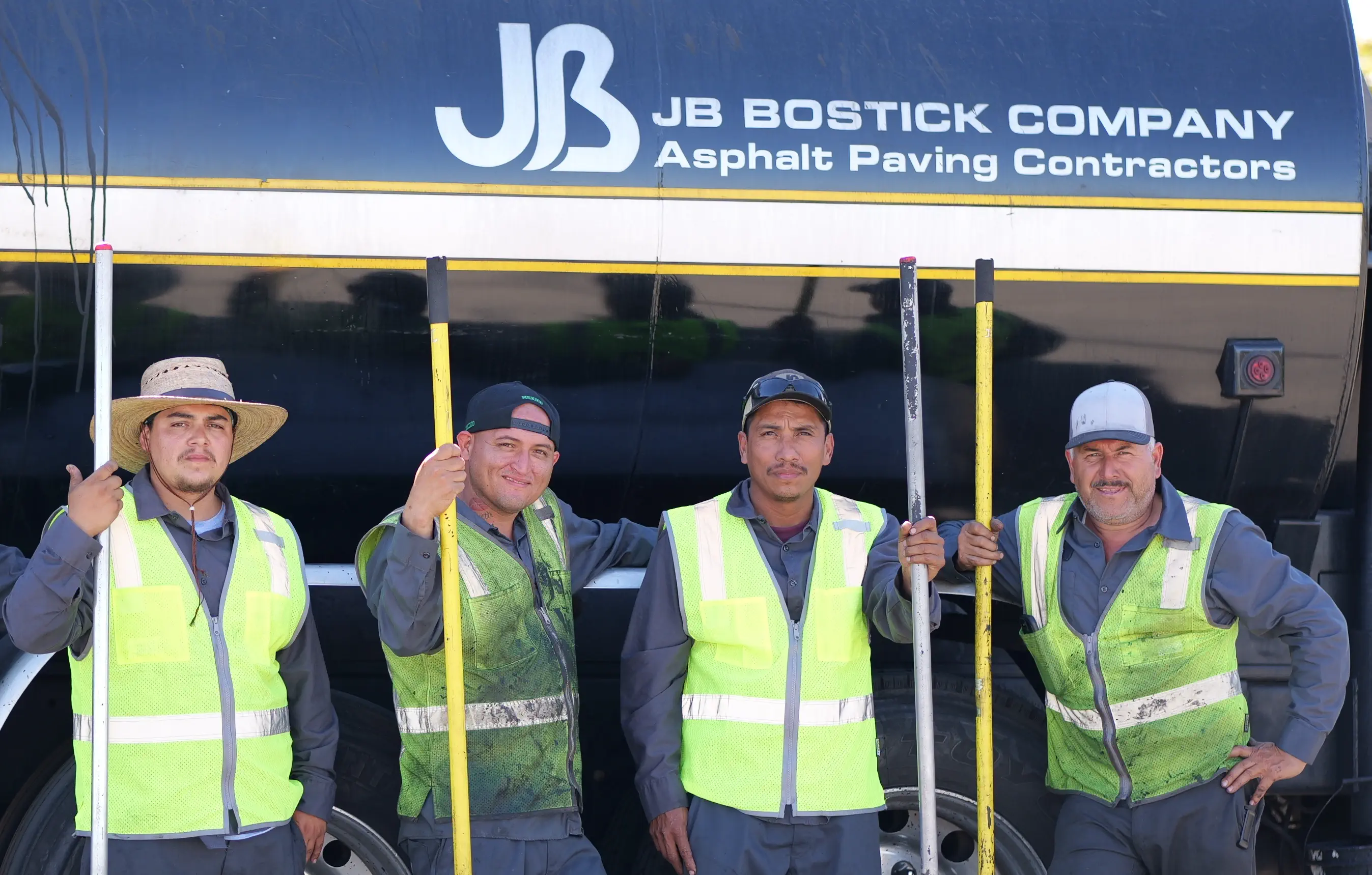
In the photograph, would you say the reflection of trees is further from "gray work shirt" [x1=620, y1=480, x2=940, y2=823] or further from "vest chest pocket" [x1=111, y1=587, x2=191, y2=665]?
"vest chest pocket" [x1=111, y1=587, x2=191, y2=665]

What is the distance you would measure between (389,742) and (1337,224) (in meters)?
2.91

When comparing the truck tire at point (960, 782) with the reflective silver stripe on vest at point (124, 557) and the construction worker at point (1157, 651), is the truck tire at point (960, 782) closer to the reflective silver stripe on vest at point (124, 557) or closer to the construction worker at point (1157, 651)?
the construction worker at point (1157, 651)

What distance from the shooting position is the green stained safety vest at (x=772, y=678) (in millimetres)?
3438

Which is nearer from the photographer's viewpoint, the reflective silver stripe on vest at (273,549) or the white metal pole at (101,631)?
the white metal pole at (101,631)

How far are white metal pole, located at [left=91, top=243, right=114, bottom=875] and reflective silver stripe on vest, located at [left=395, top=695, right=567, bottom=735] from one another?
70 cm

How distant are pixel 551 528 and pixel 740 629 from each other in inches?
21.5

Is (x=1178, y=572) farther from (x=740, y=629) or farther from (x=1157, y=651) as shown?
(x=740, y=629)

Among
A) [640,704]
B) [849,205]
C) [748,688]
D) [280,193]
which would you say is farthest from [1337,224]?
[280,193]

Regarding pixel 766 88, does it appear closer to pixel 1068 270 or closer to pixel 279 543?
pixel 1068 270

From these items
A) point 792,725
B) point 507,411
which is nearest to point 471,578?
point 507,411

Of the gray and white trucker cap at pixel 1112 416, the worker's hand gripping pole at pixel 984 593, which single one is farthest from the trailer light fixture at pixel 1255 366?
the worker's hand gripping pole at pixel 984 593

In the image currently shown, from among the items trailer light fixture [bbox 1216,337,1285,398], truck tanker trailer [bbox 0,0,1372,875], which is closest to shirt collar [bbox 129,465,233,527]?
truck tanker trailer [bbox 0,0,1372,875]

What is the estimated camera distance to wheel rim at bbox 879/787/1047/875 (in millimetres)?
3893

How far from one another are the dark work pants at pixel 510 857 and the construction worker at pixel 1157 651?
118cm
